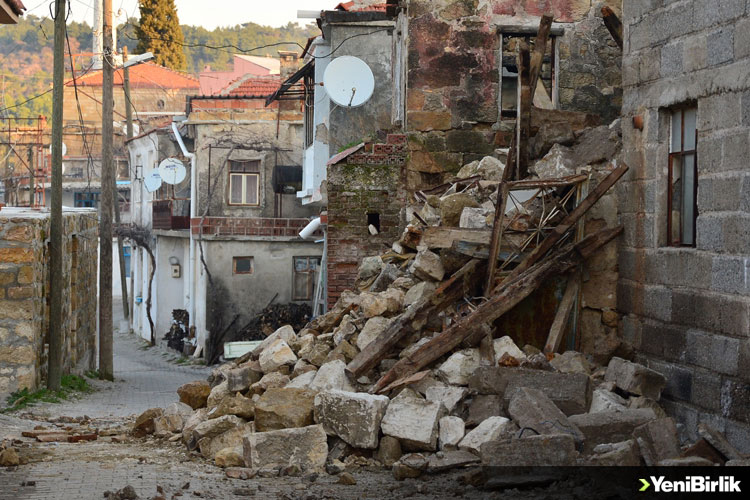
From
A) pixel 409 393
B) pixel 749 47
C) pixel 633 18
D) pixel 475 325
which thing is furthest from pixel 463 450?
pixel 633 18

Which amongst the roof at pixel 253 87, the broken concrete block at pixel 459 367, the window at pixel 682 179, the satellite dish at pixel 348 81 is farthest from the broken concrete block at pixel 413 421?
the roof at pixel 253 87

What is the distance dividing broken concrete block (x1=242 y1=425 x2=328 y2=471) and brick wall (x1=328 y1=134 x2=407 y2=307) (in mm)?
5453

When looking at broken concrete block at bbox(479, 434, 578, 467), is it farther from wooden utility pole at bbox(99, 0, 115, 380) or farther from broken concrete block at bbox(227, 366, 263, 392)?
wooden utility pole at bbox(99, 0, 115, 380)

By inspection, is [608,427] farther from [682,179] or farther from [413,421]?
[682,179]

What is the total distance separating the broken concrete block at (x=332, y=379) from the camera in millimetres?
8781

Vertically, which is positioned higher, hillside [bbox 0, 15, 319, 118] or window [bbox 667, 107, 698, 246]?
hillside [bbox 0, 15, 319, 118]

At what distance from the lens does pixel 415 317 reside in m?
9.04

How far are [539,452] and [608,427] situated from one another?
2.91 ft

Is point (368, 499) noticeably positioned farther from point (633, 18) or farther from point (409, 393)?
point (633, 18)

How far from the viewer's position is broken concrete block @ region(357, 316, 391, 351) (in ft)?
30.5

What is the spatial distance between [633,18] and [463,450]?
423cm

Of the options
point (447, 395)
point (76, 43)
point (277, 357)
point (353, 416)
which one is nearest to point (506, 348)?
point (447, 395)

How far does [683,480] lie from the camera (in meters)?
6.17

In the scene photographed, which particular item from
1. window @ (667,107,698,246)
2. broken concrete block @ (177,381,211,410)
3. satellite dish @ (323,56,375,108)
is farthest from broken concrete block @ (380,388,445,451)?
satellite dish @ (323,56,375,108)
